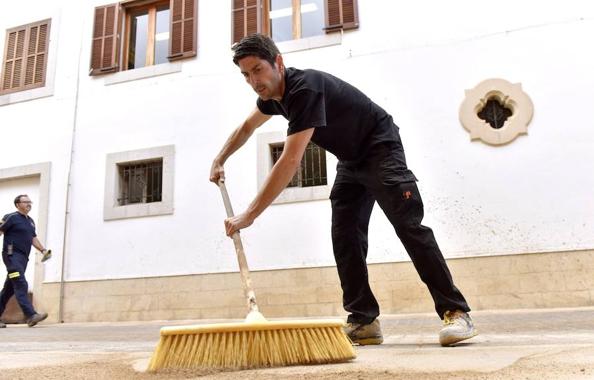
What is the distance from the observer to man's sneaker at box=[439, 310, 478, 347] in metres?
2.19

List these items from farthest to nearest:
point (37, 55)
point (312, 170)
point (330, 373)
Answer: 1. point (37, 55)
2. point (312, 170)
3. point (330, 373)

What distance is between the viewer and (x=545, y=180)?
570 centimetres

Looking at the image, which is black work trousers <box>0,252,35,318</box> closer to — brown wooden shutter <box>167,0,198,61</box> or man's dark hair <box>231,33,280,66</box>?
brown wooden shutter <box>167,0,198,61</box>

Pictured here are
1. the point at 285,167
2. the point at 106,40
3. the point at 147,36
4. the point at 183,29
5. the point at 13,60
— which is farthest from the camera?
the point at 13,60

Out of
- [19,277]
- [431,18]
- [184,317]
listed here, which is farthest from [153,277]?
[431,18]

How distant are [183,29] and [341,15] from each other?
2.37 metres

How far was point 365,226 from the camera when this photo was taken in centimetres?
267

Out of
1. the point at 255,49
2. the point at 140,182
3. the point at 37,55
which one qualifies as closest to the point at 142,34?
the point at 37,55

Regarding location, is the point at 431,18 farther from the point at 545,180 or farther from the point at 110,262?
the point at 110,262

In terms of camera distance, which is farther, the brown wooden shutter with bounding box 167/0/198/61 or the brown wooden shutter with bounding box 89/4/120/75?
the brown wooden shutter with bounding box 89/4/120/75

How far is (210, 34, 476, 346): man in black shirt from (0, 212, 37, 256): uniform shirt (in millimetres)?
4472

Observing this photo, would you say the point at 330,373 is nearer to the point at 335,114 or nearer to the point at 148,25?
the point at 335,114

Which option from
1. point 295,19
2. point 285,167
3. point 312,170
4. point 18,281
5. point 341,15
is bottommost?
point 18,281

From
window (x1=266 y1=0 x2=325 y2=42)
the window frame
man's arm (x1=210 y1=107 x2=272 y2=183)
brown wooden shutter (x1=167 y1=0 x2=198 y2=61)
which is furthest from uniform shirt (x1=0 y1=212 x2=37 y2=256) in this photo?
man's arm (x1=210 y1=107 x2=272 y2=183)
